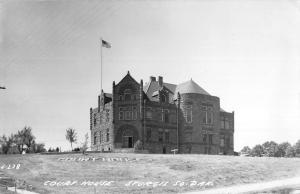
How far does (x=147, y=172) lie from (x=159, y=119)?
81.8 feet

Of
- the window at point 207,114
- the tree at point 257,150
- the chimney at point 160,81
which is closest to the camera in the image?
the window at point 207,114

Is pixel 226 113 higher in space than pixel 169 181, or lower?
higher

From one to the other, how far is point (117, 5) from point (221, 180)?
13880 mm

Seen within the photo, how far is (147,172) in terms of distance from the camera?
123 ft

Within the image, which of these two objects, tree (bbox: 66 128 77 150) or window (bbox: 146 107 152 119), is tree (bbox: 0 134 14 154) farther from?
window (bbox: 146 107 152 119)

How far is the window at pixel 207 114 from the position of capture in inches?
2542

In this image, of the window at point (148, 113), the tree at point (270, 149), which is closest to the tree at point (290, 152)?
the tree at point (270, 149)

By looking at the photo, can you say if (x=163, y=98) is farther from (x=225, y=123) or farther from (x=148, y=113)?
(x=225, y=123)

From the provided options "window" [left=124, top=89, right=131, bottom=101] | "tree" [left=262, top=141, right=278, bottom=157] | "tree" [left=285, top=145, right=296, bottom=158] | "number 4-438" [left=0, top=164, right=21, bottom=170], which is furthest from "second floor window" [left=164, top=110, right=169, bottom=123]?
"tree" [left=262, top=141, right=278, bottom=157]

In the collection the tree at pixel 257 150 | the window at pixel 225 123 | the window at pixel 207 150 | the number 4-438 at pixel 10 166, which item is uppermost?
the window at pixel 225 123

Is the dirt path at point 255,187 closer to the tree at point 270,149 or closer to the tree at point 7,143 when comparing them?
the tree at point 7,143

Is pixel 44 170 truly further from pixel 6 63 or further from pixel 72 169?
pixel 6 63

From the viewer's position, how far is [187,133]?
208 feet

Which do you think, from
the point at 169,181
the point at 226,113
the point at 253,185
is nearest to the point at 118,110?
the point at 226,113
